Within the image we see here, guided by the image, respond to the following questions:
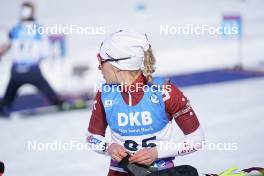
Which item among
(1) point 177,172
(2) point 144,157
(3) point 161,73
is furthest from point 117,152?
(3) point 161,73

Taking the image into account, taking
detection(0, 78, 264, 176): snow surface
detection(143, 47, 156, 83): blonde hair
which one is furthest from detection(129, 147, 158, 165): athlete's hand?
detection(0, 78, 264, 176): snow surface

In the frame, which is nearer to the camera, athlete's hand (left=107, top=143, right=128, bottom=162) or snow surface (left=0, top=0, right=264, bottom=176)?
athlete's hand (left=107, top=143, right=128, bottom=162)

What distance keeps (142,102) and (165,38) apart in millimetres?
7972

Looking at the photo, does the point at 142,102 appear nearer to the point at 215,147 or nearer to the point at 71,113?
the point at 215,147

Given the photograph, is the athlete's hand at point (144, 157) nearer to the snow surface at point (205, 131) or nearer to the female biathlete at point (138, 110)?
the female biathlete at point (138, 110)

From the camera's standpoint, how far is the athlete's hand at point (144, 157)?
276 centimetres

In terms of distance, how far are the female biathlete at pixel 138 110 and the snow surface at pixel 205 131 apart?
2.17 meters

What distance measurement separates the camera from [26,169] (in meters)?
5.43

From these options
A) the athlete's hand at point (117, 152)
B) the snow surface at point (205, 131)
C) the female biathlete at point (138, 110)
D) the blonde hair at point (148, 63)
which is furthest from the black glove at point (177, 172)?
the snow surface at point (205, 131)

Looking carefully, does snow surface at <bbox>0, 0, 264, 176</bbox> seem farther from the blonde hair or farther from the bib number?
the blonde hair

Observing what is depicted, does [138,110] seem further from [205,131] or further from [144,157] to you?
[205,131]

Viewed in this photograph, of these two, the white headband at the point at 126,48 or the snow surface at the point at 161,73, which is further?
the snow surface at the point at 161,73

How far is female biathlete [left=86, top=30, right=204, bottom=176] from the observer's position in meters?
2.81

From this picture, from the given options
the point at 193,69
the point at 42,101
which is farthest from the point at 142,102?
the point at 193,69
